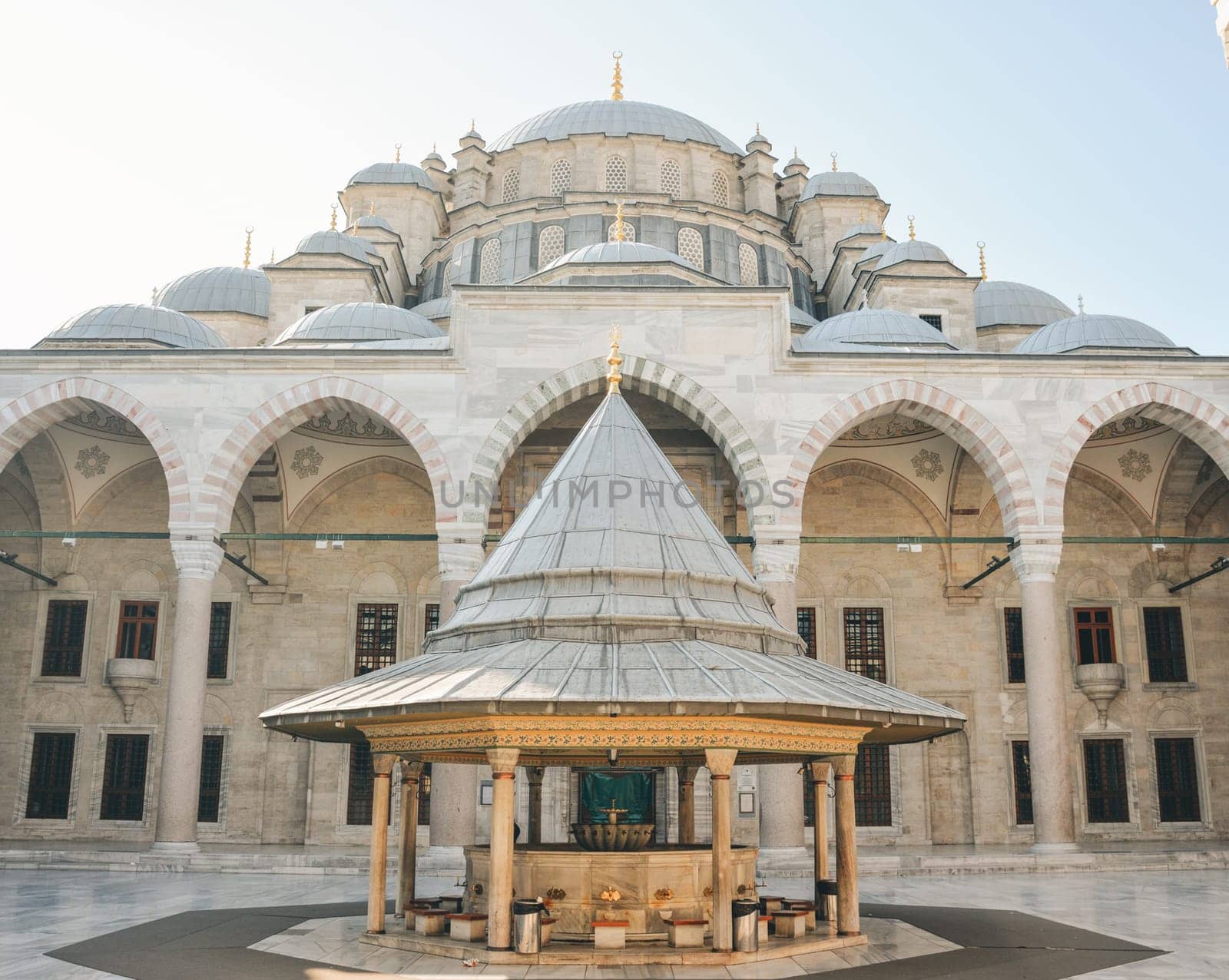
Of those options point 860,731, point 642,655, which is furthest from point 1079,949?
point 642,655

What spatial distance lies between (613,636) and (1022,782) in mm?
13525

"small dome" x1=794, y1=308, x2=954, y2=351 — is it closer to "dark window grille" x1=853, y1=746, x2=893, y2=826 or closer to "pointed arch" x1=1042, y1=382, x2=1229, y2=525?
"pointed arch" x1=1042, y1=382, x2=1229, y2=525

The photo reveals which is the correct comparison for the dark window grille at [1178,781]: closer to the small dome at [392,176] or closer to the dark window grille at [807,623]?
the dark window grille at [807,623]

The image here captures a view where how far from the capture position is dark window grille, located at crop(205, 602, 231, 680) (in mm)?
19391

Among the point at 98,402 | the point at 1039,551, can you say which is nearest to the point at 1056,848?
the point at 1039,551

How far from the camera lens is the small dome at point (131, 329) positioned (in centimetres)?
1833

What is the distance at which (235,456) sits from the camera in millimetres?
15836

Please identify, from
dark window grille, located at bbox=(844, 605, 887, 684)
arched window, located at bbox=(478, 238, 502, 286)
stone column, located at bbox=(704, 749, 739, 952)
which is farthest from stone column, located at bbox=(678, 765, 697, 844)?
arched window, located at bbox=(478, 238, 502, 286)

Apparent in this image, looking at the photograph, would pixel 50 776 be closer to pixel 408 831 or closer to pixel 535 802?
pixel 535 802

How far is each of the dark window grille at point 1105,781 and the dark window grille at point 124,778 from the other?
52.5ft

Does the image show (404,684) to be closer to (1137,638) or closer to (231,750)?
(231,750)

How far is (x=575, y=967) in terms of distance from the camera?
744 centimetres

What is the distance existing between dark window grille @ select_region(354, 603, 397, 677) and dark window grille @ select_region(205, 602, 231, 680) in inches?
88.8

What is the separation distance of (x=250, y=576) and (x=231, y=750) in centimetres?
298
